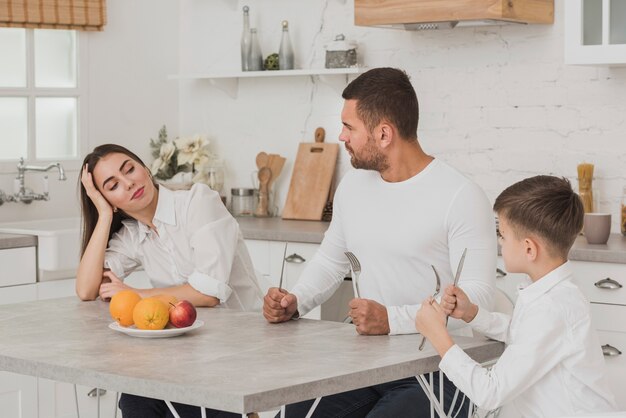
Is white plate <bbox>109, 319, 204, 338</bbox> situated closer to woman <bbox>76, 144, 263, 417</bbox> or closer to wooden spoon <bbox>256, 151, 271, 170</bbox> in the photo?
woman <bbox>76, 144, 263, 417</bbox>

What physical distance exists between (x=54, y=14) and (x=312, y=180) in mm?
1377

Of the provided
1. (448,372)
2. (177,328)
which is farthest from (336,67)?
(448,372)

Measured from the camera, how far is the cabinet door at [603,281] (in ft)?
12.3

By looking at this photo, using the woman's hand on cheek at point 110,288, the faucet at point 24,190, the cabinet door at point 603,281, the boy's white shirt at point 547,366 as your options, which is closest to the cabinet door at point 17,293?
the faucet at point 24,190

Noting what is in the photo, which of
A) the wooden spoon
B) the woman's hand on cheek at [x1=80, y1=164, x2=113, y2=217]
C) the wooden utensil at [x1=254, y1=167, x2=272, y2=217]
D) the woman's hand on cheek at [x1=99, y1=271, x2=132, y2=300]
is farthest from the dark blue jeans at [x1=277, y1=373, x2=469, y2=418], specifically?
the wooden spoon

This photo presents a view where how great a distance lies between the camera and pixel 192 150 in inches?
210

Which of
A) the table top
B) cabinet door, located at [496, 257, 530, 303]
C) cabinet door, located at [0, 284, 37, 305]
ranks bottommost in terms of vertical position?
cabinet door, located at [0, 284, 37, 305]

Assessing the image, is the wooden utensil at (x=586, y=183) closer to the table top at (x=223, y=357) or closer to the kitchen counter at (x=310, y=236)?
the kitchen counter at (x=310, y=236)

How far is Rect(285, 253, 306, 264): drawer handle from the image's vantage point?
4.51 m

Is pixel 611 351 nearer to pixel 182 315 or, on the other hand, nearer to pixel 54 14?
pixel 182 315

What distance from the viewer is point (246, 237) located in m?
4.66

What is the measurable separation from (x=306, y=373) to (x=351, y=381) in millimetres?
88

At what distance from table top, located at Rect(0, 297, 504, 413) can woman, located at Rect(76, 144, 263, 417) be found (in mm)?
327

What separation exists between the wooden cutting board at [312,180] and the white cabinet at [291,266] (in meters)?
Result: 0.46
